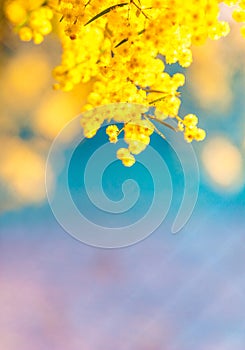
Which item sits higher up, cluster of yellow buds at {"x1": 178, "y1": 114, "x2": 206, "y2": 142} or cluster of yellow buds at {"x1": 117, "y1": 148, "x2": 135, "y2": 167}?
cluster of yellow buds at {"x1": 117, "y1": 148, "x2": 135, "y2": 167}

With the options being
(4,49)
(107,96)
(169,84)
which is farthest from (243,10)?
(4,49)

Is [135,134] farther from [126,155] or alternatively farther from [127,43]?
[127,43]

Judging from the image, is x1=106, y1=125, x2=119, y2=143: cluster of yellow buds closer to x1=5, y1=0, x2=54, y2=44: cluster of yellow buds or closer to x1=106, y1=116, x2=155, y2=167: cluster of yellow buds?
x1=106, y1=116, x2=155, y2=167: cluster of yellow buds

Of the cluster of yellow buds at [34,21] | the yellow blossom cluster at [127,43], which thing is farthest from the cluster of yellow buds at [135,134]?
the cluster of yellow buds at [34,21]

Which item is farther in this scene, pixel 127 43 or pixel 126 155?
pixel 126 155

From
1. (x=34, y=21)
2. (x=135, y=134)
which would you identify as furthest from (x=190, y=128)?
(x=34, y=21)

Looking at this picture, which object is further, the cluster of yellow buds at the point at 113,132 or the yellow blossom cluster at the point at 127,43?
the cluster of yellow buds at the point at 113,132

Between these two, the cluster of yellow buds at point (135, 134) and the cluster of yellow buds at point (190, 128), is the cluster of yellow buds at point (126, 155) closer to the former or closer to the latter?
the cluster of yellow buds at point (135, 134)

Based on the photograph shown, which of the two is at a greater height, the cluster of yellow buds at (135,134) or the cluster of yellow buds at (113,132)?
the cluster of yellow buds at (113,132)

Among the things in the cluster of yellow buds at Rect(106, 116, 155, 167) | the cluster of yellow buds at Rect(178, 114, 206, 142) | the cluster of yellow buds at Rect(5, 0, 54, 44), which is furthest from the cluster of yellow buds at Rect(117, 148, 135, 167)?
the cluster of yellow buds at Rect(5, 0, 54, 44)
